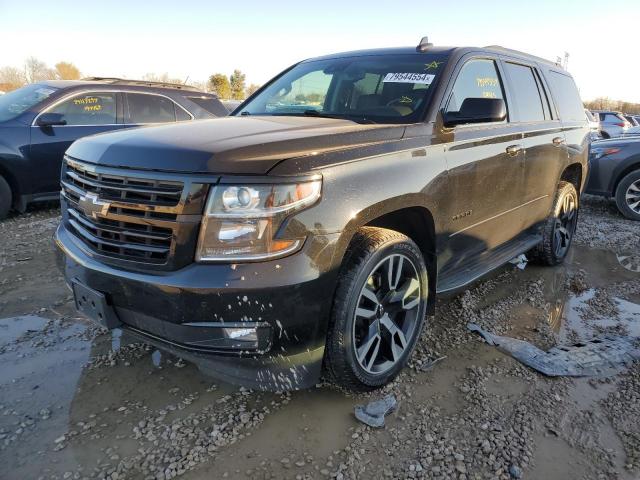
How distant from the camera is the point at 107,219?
221 cm

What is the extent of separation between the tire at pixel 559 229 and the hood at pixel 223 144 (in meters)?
2.81

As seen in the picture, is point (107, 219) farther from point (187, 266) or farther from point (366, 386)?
point (366, 386)

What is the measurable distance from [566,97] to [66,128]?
19.9 ft

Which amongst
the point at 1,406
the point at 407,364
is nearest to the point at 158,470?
the point at 1,406

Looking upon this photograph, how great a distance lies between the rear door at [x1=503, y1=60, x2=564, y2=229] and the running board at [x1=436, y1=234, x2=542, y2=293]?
0.21 metres

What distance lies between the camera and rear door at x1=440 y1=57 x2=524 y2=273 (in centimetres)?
297

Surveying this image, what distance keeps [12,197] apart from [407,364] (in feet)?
18.4

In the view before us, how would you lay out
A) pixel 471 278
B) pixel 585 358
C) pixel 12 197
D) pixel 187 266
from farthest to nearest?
pixel 12 197
pixel 471 278
pixel 585 358
pixel 187 266

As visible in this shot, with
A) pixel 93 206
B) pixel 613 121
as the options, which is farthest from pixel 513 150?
pixel 613 121

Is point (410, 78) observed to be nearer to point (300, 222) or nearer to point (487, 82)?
point (487, 82)

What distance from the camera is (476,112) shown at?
2.86m

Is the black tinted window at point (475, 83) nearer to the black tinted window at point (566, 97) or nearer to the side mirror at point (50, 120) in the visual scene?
the black tinted window at point (566, 97)

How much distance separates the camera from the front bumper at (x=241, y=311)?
Answer: 6.39ft

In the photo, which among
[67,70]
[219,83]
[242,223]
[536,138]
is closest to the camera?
[242,223]
